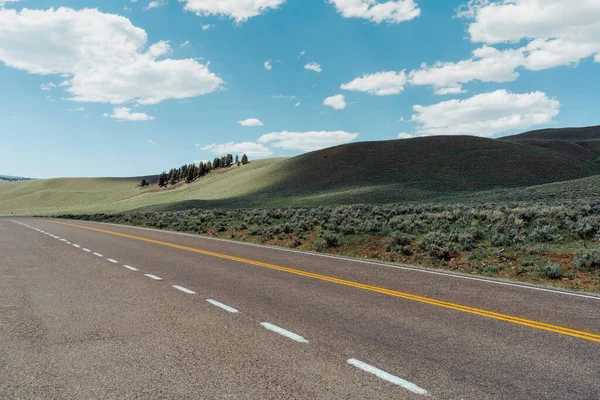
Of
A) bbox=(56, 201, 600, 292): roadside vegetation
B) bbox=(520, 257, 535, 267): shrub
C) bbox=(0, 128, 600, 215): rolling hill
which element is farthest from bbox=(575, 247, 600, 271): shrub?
bbox=(0, 128, 600, 215): rolling hill

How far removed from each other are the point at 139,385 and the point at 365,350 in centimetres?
272

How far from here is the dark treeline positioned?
174962 mm

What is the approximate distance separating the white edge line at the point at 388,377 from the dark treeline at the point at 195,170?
544 ft

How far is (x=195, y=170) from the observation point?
6934 inches

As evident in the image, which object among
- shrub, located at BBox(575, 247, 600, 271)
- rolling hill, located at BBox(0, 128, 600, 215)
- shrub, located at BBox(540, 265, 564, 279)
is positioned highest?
rolling hill, located at BBox(0, 128, 600, 215)

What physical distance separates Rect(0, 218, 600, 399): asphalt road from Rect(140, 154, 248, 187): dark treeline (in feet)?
528

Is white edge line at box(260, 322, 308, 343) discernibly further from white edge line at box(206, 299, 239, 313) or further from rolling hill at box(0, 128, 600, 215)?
rolling hill at box(0, 128, 600, 215)

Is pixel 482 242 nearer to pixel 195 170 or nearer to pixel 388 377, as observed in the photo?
pixel 388 377

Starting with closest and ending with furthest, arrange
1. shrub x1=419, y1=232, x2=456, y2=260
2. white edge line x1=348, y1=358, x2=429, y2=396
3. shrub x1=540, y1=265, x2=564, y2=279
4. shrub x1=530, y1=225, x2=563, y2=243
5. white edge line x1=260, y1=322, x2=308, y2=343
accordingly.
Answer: white edge line x1=348, y1=358, x2=429, y2=396 < white edge line x1=260, y1=322, x2=308, y2=343 < shrub x1=540, y1=265, x2=564, y2=279 < shrub x1=419, y1=232, x2=456, y2=260 < shrub x1=530, y1=225, x2=563, y2=243

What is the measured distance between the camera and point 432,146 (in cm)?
10600

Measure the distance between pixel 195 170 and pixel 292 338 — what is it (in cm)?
17497

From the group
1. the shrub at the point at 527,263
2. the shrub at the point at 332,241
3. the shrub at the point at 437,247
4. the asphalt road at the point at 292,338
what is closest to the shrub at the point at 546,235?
the shrub at the point at 437,247

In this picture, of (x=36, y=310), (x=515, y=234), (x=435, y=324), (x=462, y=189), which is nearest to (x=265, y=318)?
(x=435, y=324)

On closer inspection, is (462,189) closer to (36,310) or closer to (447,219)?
(447,219)
